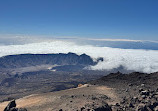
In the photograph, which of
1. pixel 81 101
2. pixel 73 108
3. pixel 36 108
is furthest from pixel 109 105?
pixel 36 108

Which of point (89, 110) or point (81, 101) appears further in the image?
point (81, 101)

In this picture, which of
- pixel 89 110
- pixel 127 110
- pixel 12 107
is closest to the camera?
pixel 89 110

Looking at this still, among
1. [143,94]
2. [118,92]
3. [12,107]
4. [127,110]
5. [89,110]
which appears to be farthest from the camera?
[118,92]

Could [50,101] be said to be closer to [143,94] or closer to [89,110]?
[89,110]

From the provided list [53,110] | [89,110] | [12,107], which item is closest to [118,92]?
[89,110]

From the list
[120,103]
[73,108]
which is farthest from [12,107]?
[120,103]

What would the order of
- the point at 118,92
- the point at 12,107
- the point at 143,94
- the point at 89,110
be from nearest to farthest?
the point at 89,110
the point at 12,107
the point at 143,94
the point at 118,92

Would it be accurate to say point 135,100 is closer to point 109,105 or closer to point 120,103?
point 120,103

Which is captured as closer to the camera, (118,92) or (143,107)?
(143,107)

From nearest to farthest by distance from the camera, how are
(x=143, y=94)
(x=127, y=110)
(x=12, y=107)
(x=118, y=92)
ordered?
(x=127, y=110)
(x=12, y=107)
(x=143, y=94)
(x=118, y=92)
